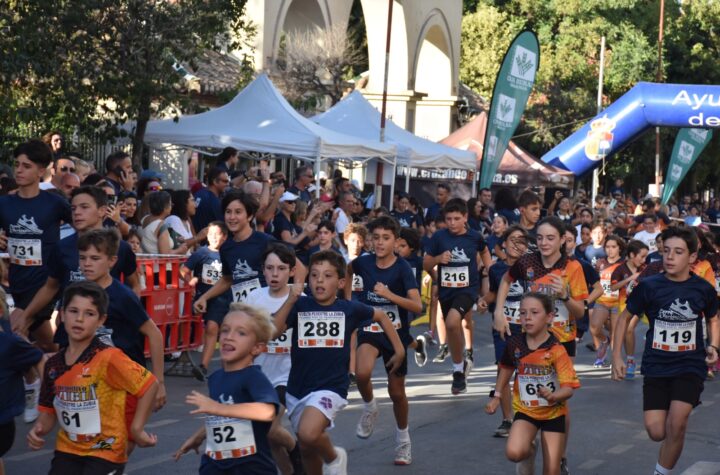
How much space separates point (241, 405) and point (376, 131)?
647 inches

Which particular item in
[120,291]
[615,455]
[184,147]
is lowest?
[615,455]

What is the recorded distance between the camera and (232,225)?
9.38 meters

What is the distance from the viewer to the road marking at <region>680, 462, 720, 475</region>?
8552 mm

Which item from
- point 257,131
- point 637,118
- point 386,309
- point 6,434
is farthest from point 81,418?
point 637,118

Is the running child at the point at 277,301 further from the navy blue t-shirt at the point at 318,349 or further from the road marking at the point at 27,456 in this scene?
the road marking at the point at 27,456

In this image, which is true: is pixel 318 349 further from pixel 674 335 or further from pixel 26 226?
pixel 26 226

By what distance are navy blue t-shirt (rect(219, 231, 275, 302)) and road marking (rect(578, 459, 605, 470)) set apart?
8.97 feet

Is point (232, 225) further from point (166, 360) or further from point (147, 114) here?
point (147, 114)

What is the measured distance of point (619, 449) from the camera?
9.29 m

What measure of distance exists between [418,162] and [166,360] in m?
10.2

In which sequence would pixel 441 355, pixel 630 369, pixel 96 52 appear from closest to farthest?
pixel 630 369, pixel 441 355, pixel 96 52

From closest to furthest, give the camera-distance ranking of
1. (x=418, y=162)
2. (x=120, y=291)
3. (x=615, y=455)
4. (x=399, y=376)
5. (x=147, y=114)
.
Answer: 1. (x=120, y=291)
2. (x=399, y=376)
3. (x=615, y=455)
4. (x=147, y=114)
5. (x=418, y=162)

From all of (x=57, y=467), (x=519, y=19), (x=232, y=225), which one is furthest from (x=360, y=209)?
(x=519, y=19)

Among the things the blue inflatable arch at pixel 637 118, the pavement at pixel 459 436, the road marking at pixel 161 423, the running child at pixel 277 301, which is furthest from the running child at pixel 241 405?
the blue inflatable arch at pixel 637 118
